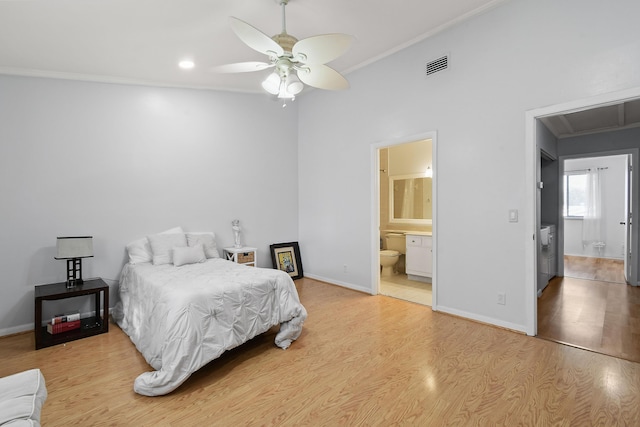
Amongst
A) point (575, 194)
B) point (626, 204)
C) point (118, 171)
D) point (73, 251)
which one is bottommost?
point (73, 251)

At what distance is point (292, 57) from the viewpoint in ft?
7.98

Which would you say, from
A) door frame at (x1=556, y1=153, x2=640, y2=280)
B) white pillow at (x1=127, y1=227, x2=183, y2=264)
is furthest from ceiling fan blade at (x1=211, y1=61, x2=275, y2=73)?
door frame at (x1=556, y1=153, x2=640, y2=280)

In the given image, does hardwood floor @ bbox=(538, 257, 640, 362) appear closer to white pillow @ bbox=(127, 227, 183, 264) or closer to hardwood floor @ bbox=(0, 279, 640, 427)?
hardwood floor @ bbox=(0, 279, 640, 427)

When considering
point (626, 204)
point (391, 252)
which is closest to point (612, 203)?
point (626, 204)

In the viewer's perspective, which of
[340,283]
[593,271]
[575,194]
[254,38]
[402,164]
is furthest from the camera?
[575,194]

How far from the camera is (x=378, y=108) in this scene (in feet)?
13.9

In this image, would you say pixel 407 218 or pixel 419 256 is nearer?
pixel 419 256

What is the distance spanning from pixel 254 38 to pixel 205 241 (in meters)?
2.74

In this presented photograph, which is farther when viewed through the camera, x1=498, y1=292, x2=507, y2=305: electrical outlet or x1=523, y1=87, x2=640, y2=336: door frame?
x1=498, y1=292, x2=507, y2=305: electrical outlet

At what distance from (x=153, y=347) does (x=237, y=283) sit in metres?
0.76

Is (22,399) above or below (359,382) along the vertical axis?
above

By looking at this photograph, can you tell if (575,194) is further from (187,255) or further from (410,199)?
(187,255)

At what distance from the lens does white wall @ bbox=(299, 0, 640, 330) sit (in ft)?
8.66

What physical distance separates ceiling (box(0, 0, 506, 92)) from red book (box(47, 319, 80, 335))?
8.60ft
